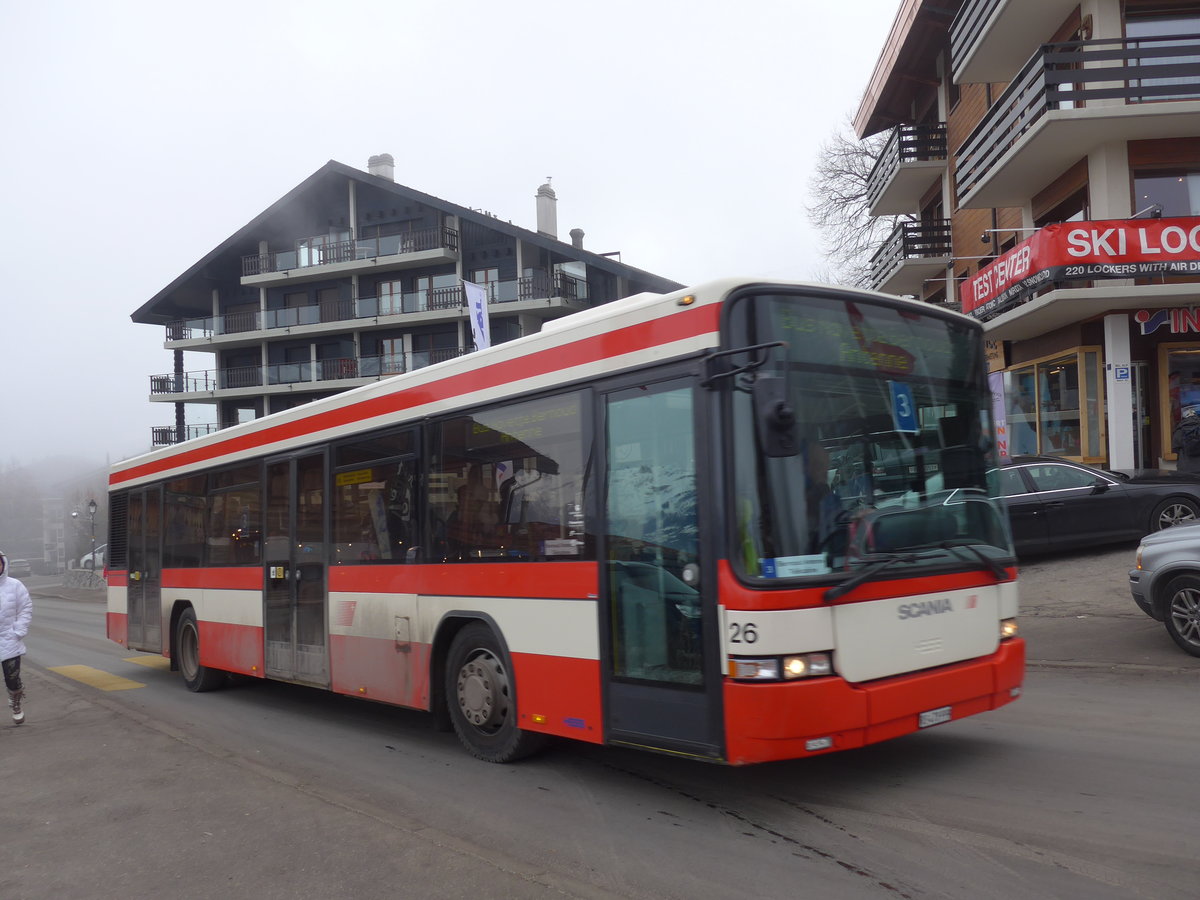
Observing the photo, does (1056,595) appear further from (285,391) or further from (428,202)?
(285,391)

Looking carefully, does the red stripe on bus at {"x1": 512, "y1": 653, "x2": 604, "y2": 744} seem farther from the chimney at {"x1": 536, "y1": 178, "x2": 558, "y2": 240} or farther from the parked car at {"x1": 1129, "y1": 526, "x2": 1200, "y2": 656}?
the chimney at {"x1": 536, "y1": 178, "x2": 558, "y2": 240}

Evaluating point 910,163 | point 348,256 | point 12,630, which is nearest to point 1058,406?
point 910,163

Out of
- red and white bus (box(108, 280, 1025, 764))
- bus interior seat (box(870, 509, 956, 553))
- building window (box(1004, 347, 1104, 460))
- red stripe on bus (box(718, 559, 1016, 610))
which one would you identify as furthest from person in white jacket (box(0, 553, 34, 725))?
building window (box(1004, 347, 1104, 460))

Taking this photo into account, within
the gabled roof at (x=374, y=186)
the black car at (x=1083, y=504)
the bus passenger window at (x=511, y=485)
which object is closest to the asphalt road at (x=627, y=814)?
the bus passenger window at (x=511, y=485)

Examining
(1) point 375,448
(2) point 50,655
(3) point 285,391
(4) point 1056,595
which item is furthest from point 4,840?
(3) point 285,391

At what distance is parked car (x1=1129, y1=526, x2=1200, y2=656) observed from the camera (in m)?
8.44

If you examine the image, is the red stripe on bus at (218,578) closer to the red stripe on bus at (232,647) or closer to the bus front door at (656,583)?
the red stripe on bus at (232,647)

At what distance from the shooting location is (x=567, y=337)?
244 inches

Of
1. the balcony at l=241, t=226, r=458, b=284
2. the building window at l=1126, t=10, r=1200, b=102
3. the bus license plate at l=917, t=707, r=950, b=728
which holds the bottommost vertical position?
the bus license plate at l=917, t=707, r=950, b=728

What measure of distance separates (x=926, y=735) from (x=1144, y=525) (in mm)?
8865

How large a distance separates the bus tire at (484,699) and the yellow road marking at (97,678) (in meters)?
7.24

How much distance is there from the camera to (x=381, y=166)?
162ft

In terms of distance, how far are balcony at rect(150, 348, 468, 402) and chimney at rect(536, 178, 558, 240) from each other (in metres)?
7.66

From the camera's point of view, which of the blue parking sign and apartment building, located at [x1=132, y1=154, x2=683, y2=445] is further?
apartment building, located at [x1=132, y1=154, x2=683, y2=445]
